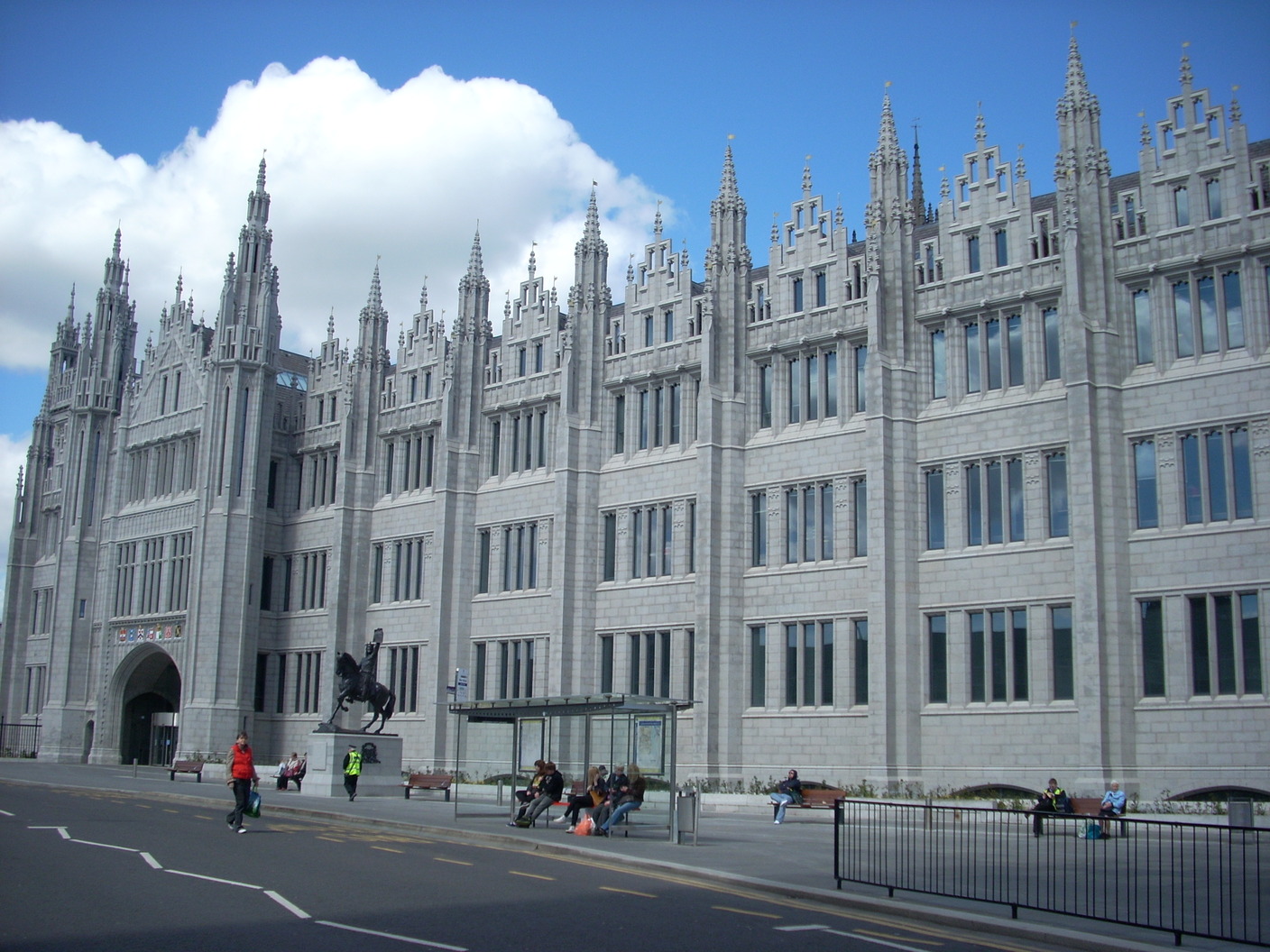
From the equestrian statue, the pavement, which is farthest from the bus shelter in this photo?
the equestrian statue

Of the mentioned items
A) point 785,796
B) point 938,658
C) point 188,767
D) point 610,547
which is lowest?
point 188,767

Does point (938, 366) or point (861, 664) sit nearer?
point (861, 664)

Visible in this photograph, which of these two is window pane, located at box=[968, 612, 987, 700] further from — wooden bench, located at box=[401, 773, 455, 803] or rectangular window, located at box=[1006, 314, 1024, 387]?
wooden bench, located at box=[401, 773, 455, 803]

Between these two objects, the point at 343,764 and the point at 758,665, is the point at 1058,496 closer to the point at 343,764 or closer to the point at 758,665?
the point at 758,665

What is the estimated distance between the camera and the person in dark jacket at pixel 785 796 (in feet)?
105

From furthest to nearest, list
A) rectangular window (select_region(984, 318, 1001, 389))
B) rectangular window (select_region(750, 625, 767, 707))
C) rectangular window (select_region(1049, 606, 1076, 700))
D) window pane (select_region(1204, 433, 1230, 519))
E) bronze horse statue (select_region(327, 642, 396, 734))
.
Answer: rectangular window (select_region(750, 625, 767, 707)) < bronze horse statue (select_region(327, 642, 396, 734)) < rectangular window (select_region(984, 318, 1001, 389)) < rectangular window (select_region(1049, 606, 1076, 700)) < window pane (select_region(1204, 433, 1230, 519))

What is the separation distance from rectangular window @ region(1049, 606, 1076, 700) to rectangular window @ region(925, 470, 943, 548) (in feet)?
14.6

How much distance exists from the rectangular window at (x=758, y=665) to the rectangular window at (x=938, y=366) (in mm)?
9474

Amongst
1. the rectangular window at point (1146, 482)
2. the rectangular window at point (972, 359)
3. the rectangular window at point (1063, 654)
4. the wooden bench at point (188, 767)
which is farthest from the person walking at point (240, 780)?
the wooden bench at point (188, 767)

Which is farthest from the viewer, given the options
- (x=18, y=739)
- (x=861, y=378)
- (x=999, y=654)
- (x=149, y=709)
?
(x=18, y=739)

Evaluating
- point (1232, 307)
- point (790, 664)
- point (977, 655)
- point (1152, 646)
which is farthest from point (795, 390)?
point (1152, 646)

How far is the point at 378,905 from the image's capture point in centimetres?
1488

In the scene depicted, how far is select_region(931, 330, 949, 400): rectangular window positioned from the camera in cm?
3909

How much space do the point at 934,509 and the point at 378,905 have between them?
2678cm
